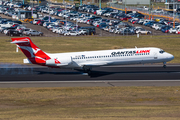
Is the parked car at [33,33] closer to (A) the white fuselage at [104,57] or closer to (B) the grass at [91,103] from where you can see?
(A) the white fuselage at [104,57]

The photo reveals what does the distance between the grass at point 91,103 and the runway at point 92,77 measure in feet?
10.5

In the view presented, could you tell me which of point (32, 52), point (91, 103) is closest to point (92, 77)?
point (32, 52)

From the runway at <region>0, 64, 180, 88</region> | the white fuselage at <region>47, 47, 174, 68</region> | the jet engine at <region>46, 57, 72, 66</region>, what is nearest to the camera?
the runway at <region>0, 64, 180, 88</region>

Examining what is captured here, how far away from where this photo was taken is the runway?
3750 cm

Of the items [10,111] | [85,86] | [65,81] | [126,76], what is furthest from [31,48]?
[10,111]

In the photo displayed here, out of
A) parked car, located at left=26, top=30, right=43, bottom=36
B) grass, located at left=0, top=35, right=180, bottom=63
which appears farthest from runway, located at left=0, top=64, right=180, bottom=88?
parked car, located at left=26, top=30, right=43, bottom=36

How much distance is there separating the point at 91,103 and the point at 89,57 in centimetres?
1606

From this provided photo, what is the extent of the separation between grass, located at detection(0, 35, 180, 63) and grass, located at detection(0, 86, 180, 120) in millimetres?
33383

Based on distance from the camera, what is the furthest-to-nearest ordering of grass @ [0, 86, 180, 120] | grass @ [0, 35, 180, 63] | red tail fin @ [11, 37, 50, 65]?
1. grass @ [0, 35, 180, 63]
2. red tail fin @ [11, 37, 50, 65]
3. grass @ [0, 86, 180, 120]

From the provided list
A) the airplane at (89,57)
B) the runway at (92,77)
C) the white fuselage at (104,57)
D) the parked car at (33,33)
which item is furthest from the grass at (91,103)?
the parked car at (33,33)

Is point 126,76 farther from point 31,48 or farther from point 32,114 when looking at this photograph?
Result: point 32,114

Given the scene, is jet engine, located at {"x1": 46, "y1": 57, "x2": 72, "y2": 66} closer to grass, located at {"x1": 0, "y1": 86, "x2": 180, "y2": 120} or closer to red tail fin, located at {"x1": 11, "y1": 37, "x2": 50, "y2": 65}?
red tail fin, located at {"x1": 11, "y1": 37, "x2": 50, "y2": 65}

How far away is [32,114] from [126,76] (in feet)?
69.9

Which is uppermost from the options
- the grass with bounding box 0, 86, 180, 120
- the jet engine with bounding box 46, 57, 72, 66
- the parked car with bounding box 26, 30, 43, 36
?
the parked car with bounding box 26, 30, 43, 36
